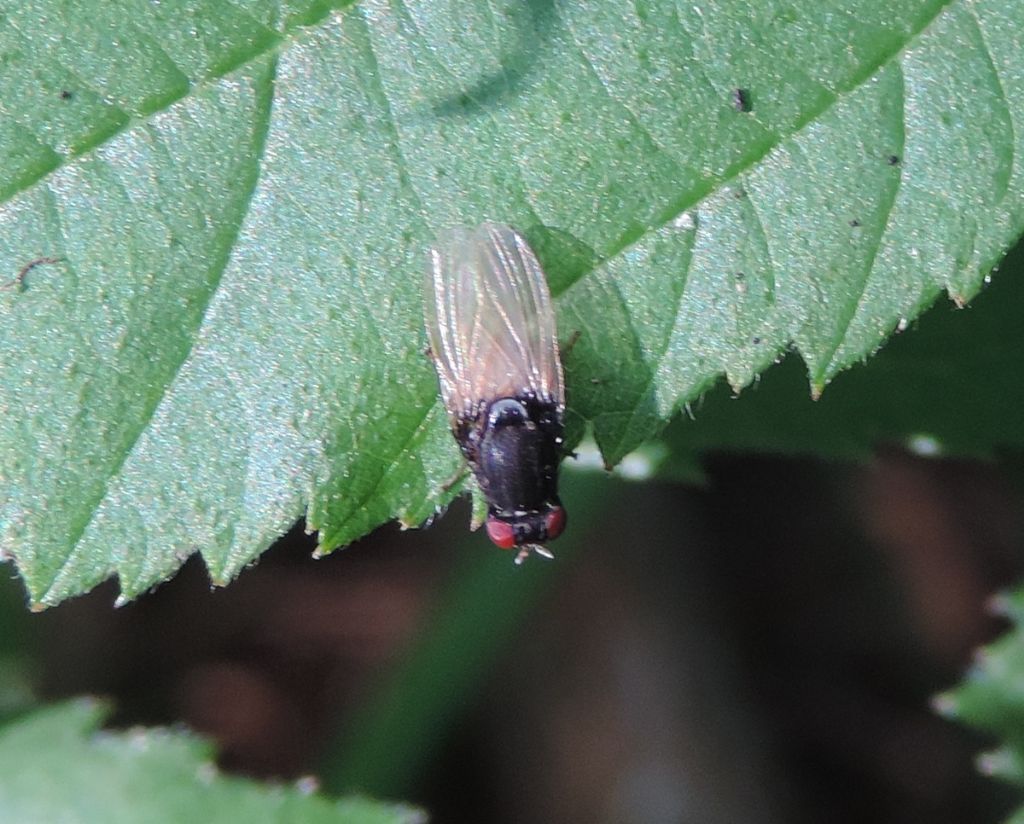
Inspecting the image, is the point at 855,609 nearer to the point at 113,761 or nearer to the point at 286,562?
the point at 286,562

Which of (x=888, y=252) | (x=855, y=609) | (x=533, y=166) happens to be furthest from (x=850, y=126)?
(x=855, y=609)

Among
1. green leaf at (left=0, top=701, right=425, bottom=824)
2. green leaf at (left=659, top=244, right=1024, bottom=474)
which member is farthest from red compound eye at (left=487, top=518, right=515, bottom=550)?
green leaf at (left=0, top=701, right=425, bottom=824)

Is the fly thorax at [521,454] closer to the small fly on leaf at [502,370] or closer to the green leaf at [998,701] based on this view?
the small fly on leaf at [502,370]

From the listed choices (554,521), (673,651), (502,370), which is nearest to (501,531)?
(554,521)

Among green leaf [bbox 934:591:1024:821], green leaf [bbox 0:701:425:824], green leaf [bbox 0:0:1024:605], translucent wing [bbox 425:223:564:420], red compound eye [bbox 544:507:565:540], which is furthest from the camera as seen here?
green leaf [bbox 934:591:1024:821]

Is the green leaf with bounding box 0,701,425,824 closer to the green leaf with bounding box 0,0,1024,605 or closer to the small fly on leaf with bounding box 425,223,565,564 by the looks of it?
the small fly on leaf with bounding box 425,223,565,564

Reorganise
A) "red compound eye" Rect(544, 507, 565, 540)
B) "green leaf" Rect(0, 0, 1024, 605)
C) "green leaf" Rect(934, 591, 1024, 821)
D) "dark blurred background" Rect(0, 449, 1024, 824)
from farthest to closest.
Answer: "dark blurred background" Rect(0, 449, 1024, 824) < "green leaf" Rect(934, 591, 1024, 821) < "red compound eye" Rect(544, 507, 565, 540) < "green leaf" Rect(0, 0, 1024, 605)

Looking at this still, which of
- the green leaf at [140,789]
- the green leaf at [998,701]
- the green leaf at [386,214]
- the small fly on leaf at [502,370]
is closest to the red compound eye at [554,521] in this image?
the small fly on leaf at [502,370]

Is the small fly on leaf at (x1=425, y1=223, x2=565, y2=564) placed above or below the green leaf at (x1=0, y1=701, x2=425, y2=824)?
above
